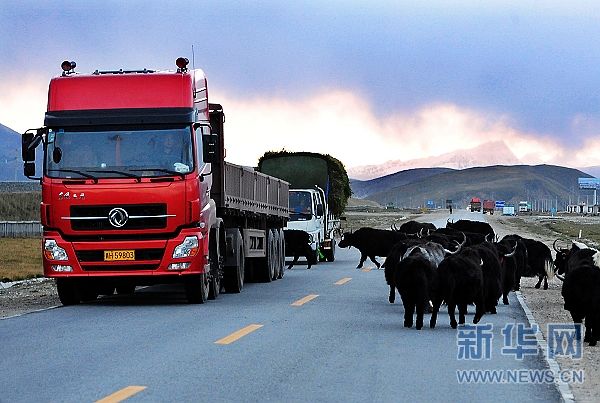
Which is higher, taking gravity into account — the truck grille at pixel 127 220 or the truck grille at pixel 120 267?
the truck grille at pixel 127 220

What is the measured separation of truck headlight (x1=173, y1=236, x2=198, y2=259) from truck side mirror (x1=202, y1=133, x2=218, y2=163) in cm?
138

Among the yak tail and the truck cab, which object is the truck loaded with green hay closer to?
the truck cab

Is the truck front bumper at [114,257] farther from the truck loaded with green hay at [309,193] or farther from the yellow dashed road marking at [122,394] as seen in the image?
the truck loaded with green hay at [309,193]

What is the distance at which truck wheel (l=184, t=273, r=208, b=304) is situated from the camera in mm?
20016

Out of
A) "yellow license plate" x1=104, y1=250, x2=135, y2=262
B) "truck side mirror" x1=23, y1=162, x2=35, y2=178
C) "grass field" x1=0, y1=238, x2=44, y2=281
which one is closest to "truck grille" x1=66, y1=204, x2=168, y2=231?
"yellow license plate" x1=104, y1=250, x2=135, y2=262

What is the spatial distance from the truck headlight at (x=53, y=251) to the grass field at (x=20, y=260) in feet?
35.7

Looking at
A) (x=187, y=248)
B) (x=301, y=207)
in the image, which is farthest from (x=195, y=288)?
(x=301, y=207)

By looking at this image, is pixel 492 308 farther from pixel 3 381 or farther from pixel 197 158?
pixel 3 381

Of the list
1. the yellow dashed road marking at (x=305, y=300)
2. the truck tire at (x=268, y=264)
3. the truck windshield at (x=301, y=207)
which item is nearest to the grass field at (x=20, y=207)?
the truck windshield at (x=301, y=207)

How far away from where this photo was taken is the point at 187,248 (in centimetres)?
1930

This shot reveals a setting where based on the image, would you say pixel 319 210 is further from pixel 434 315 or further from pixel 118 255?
pixel 434 315

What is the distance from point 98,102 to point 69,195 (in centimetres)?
170

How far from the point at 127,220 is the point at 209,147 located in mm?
1861

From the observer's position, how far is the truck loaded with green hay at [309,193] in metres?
36.8
